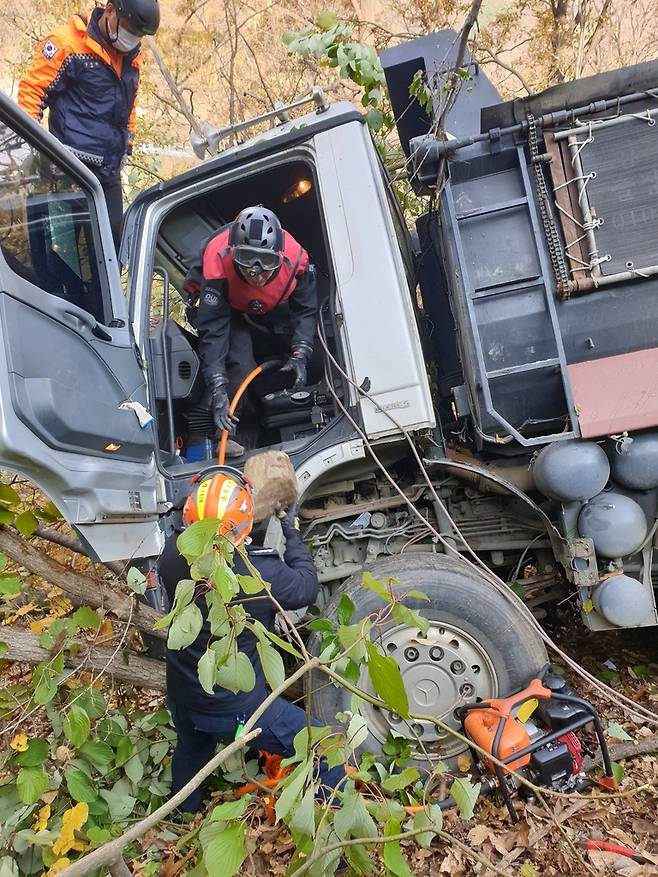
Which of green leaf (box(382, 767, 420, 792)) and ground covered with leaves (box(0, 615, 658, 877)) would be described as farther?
ground covered with leaves (box(0, 615, 658, 877))

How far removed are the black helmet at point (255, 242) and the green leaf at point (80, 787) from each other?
2398mm

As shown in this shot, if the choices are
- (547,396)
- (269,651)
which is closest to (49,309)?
(269,651)

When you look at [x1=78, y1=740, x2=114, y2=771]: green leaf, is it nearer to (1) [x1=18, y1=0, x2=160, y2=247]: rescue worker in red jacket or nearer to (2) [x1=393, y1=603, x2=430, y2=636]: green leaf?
(2) [x1=393, y1=603, x2=430, y2=636]: green leaf

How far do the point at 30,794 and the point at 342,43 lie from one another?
12.5 feet

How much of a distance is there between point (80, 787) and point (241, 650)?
78 centimetres

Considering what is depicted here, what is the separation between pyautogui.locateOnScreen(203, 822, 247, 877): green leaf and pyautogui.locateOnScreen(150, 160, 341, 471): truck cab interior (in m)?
1.74

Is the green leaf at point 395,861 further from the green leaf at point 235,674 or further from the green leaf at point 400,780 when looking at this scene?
the green leaf at point 235,674

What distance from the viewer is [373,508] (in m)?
2.66

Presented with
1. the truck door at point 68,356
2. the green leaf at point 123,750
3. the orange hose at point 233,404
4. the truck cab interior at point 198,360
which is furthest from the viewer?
the truck cab interior at point 198,360

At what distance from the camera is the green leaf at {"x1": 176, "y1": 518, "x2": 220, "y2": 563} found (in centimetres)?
116

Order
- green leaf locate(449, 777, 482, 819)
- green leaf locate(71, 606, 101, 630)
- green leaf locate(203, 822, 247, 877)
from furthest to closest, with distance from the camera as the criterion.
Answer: green leaf locate(71, 606, 101, 630) → green leaf locate(449, 777, 482, 819) → green leaf locate(203, 822, 247, 877)

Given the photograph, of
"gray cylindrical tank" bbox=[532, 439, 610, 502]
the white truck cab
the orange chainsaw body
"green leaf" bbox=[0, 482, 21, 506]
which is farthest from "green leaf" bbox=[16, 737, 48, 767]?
"gray cylindrical tank" bbox=[532, 439, 610, 502]

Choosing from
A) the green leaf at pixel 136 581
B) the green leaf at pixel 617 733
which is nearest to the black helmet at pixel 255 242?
the green leaf at pixel 136 581

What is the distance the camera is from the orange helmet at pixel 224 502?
2.01 m
